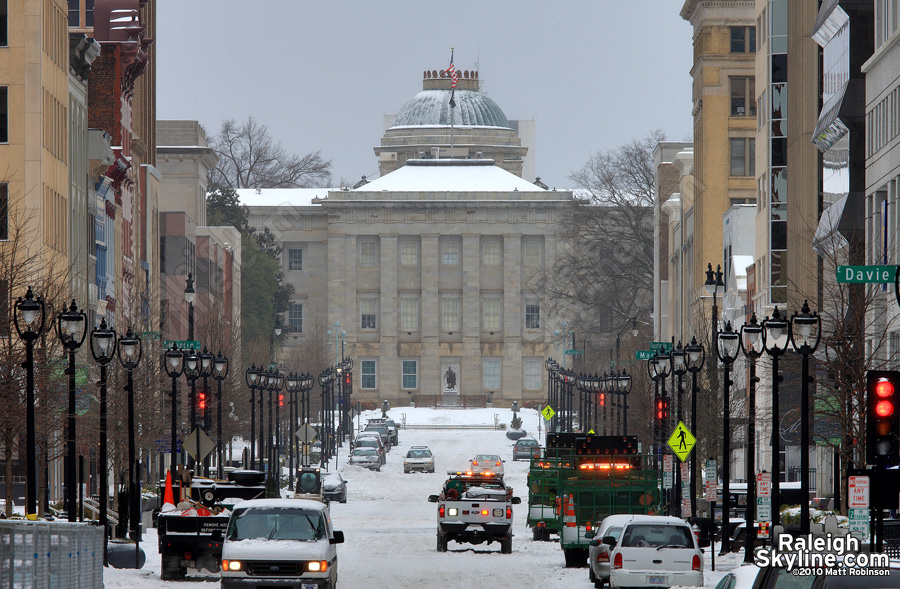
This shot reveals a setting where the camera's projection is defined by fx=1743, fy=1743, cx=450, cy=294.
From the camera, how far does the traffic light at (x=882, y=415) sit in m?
18.8

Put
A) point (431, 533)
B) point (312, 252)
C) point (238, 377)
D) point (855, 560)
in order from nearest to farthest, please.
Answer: point (855, 560) < point (431, 533) < point (238, 377) < point (312, 252)

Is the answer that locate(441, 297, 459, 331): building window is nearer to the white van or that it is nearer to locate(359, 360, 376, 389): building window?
locate(359, 360, 376, 389): building window

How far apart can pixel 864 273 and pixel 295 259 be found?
139 meters

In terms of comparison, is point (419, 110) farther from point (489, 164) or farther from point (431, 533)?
point (431, 533)

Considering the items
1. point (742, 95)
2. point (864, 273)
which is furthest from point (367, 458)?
point (864, 273)

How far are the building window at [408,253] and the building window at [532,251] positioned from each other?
9778mm

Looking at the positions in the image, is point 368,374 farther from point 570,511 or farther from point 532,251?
point 570,511

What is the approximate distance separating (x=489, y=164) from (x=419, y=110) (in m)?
21.6

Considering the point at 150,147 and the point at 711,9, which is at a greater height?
the point at 711,9

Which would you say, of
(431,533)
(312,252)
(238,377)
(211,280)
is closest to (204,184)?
(211,280)

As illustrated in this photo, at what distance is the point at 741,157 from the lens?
82.4 m

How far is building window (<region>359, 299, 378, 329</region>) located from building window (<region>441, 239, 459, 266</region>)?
23.9 ft

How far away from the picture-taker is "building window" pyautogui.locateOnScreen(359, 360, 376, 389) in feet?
508

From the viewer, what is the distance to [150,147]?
291ft
